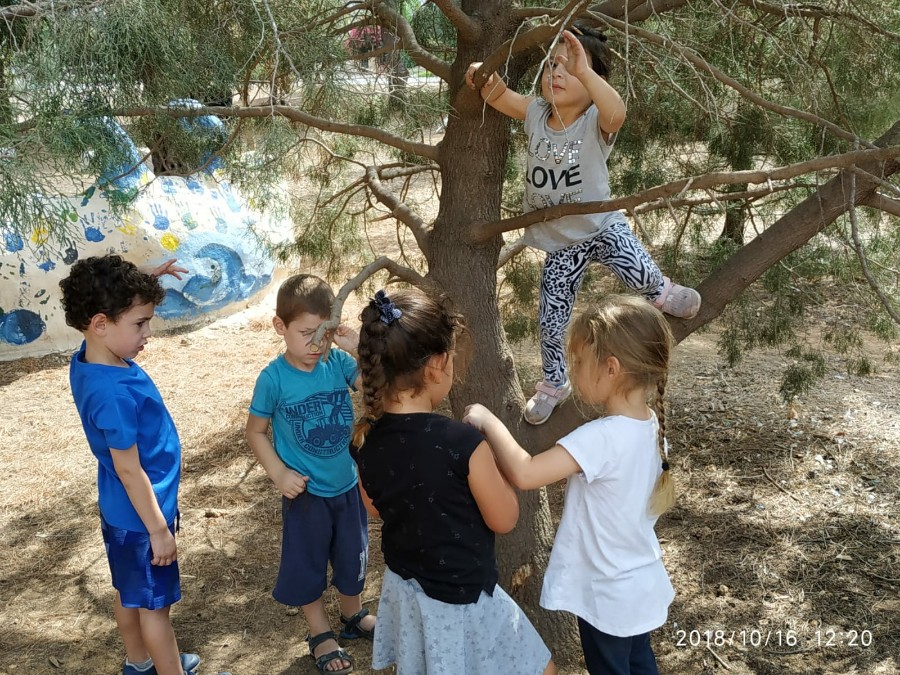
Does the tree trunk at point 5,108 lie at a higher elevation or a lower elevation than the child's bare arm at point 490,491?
higher

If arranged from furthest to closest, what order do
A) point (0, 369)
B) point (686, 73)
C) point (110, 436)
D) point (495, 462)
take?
point (0, 369) < point (686, 73) < point (110, 436) < point (495, 462)

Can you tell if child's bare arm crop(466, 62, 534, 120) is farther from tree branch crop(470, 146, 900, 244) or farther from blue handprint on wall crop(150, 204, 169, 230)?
blue handprint on wall crop(150, 204, 169, 230)

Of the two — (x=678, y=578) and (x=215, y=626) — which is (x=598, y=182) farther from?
(x=215, y=626)

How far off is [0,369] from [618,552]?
5.35m

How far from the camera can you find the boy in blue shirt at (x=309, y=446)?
7.22ft

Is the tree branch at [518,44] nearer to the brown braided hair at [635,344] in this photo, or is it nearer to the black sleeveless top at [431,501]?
the brown braided hair at [635,344]

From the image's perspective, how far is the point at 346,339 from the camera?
6.68 feet

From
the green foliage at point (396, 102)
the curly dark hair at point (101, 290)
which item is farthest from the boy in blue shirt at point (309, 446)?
the green foliage at point (396, 102)

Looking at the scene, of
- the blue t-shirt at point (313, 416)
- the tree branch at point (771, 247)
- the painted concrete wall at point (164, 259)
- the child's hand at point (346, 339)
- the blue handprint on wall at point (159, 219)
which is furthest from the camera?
the blue handprint on wall at point (159, 219)

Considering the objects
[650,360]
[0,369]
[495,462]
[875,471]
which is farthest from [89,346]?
[0,369]

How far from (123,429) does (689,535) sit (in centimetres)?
243

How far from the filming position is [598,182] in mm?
2295

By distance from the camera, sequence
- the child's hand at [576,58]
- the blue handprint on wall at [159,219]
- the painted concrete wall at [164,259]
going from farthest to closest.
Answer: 1. the blue handprint on wall at [159,219]
2. the painted concrete wall at [164,259]
3. the child's hand at [576,58]

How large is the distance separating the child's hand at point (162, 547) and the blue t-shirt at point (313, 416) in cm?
36
